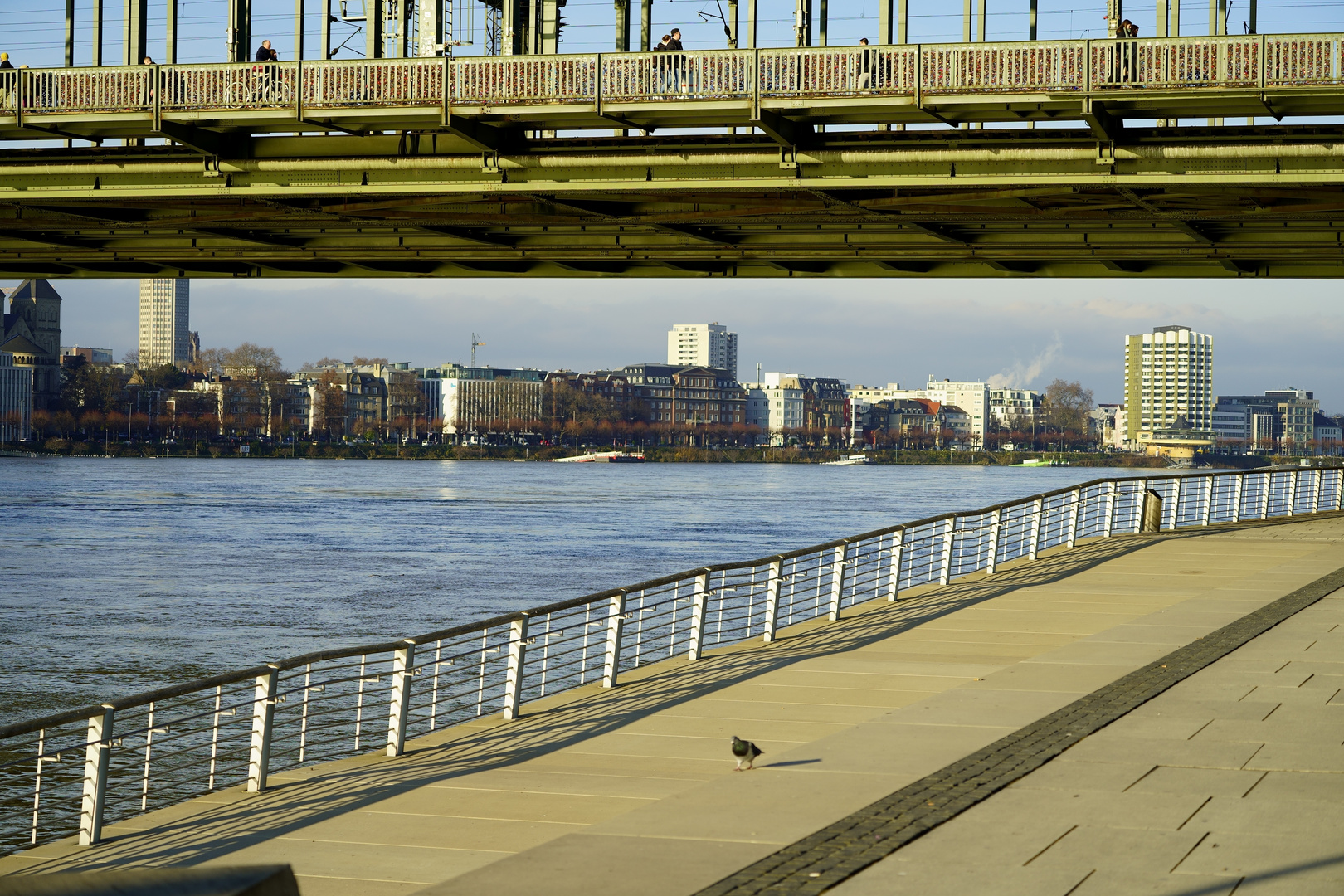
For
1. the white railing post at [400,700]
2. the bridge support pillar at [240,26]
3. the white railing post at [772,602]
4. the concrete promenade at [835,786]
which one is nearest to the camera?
the concrete promenade at [835,786]

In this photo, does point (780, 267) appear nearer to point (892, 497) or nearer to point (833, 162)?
point (833, 162)

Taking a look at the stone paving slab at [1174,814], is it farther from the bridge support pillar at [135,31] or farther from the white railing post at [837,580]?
the bridge support pillar at [135,31]

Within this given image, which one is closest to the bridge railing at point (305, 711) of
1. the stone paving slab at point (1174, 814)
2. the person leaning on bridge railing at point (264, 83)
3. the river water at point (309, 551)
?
the stone paving slab at point (1174, 814)

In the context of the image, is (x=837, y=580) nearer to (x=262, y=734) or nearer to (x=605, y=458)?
(x=262, y=734)

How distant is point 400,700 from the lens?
10.3m

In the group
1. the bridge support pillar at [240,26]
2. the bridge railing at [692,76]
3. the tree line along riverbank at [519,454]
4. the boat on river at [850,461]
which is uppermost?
the bridge support pillar at [240,26]

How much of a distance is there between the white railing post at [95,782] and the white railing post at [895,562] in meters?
11.0

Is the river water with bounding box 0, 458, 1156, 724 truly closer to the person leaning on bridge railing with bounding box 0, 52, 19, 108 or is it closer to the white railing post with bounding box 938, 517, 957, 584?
the person leaning on bridge railing with bounding box 0, 52, 19, 108

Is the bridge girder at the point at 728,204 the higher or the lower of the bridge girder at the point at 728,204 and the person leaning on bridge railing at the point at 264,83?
the lower

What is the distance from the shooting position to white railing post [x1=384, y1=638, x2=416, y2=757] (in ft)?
33.4

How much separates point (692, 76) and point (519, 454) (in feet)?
541

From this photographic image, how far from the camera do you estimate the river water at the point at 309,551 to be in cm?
2550

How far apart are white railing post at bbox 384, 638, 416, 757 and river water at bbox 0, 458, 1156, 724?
34.6 ft

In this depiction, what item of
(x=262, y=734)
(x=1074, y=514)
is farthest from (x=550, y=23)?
(x=262, y=734)
